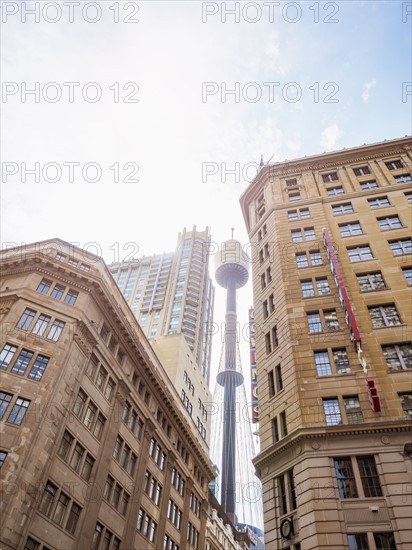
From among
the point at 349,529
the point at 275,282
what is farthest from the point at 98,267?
the point at 349,529

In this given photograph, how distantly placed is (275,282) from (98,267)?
17368mm

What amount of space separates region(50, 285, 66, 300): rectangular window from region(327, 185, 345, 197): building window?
1072 inches

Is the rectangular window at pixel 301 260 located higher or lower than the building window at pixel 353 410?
higher

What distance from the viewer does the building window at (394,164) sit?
4450 centimetres

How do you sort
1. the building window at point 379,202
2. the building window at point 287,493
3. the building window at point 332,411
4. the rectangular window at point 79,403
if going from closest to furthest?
the building window at point 287,493
the building window at point 332,411
the rectangular window at point 79,403
the building window at point 379,202

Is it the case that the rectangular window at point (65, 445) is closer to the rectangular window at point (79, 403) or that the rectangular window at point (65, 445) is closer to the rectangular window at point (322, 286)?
the rectangular window at point (79, 403)

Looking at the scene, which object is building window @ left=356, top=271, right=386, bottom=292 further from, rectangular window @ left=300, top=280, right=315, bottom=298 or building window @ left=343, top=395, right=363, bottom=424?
building window @ left=343, top=395, right=363, bottom=424

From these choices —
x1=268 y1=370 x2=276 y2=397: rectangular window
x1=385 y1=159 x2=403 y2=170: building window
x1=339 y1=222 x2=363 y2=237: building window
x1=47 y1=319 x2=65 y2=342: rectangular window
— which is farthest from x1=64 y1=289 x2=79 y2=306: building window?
x1=385 y1=159 x2=403 y2=170: building window

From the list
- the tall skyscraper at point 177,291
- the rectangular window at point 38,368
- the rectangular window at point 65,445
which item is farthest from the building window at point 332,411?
the tall skyscraper at point 177,291

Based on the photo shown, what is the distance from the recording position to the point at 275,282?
36.8 m

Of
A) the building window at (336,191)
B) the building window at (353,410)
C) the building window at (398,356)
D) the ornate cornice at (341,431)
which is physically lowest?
the ornate cornice at (341,431)

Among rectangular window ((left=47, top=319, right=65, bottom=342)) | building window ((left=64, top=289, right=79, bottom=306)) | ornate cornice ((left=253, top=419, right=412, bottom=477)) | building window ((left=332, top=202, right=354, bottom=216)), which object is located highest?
building window ((left=332, top=202, right=354, bottom=216))

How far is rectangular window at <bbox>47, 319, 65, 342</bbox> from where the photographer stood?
113 feet

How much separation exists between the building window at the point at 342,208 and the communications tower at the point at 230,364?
95966mm
